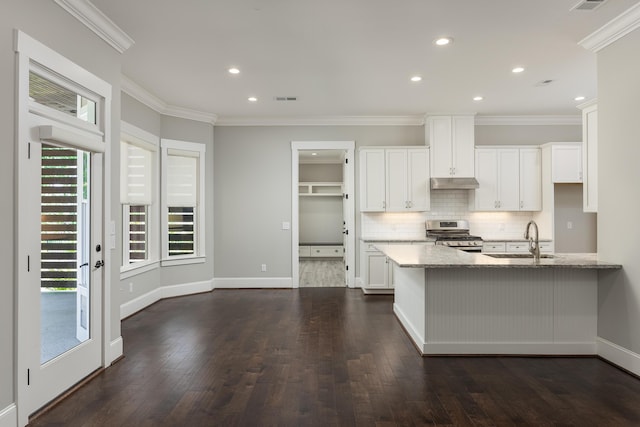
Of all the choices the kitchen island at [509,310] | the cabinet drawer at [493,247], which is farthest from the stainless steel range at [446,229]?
the kitchen island at [509,310]

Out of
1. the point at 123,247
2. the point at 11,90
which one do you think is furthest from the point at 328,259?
the point at 11,90

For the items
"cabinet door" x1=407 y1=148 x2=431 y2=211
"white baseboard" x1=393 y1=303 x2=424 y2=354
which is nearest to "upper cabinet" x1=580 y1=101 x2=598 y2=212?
"white baseboard" x1=393 y1=303 x2=424 y2=354

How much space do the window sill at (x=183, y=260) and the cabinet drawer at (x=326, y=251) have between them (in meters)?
4.20

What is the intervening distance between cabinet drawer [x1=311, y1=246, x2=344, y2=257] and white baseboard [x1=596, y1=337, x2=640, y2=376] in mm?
6985

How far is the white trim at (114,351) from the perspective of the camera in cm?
335

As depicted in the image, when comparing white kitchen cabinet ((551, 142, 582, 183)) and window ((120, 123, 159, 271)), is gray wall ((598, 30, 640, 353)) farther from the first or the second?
window ((120, 123, 159, 271))

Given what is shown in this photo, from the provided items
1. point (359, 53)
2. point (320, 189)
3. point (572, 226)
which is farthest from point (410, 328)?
point (320, 189)

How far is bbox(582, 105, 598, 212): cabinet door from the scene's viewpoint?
3.81m

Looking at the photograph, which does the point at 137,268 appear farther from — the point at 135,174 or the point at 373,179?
the point at 373,179

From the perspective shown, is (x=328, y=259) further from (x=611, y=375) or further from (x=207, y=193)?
(x=611, y=375)

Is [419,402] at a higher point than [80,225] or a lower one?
lower

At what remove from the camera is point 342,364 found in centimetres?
334

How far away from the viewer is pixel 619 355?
3273 mm

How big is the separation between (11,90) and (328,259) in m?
8.55
